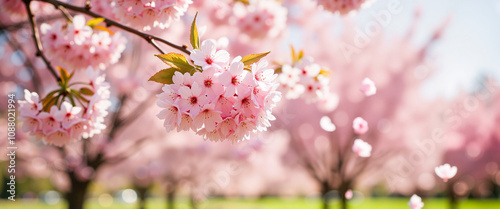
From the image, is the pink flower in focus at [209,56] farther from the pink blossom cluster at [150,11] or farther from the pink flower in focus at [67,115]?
the pink flower in focus at [67,115]

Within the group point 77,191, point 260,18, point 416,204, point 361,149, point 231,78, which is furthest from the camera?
point 77,191

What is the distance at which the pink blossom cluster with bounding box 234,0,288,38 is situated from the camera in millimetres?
3482

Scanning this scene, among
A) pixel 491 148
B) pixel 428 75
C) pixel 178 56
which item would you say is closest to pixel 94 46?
pixel 178 56

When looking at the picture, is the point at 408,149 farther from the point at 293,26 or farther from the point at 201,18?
the point at 201,18

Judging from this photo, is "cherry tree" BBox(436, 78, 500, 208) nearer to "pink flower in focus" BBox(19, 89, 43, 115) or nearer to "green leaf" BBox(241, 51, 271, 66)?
"green leaf" BBox(241, 51, 271, 66)

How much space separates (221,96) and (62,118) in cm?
90

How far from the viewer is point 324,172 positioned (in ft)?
38.1

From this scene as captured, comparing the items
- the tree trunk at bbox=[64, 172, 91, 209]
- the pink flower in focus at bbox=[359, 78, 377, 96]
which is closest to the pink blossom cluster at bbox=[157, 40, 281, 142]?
the pink flower in focus at bbox=[359, 78, 377, 96]

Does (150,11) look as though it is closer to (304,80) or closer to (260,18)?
(304,80)

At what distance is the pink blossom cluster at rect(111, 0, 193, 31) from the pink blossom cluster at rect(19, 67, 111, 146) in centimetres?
37

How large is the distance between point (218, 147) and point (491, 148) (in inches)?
403

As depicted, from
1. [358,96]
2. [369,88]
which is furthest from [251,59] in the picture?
[358,96]

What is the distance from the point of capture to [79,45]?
214 centimetres

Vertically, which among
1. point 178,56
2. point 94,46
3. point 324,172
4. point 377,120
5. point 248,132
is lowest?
point 248,132
